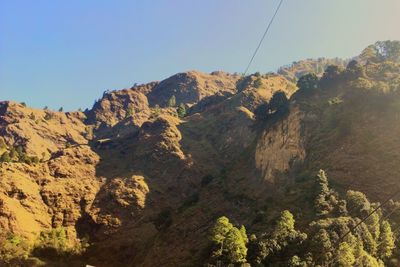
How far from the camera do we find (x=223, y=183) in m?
83.0

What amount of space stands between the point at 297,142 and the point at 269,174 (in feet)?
25.3

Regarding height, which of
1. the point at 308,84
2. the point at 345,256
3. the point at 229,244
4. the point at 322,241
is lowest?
the point at 345,256

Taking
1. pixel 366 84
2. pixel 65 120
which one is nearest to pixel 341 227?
pixel 366 84

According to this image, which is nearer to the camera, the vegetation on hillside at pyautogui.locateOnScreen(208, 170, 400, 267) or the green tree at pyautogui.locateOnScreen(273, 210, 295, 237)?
the vegetation on hillside at pyautogui.locateOnScreen(208, 170, 400, 267)

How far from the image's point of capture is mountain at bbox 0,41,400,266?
55562 mm

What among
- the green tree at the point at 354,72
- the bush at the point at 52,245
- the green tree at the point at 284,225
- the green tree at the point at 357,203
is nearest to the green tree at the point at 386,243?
the green tree at the point at 357,203

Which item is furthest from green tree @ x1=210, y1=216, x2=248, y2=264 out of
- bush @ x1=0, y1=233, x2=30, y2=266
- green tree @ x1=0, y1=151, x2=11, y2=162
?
green tree @ x1=0, y1=151, x2=11, y2=162

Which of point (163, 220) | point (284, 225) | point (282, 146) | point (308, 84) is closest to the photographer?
point (284, 225)

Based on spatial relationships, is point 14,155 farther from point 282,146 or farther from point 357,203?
point 357,203

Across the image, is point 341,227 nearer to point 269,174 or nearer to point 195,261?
point 195,261

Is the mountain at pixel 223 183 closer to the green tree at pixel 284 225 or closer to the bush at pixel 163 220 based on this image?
the green tree at pixel 284 225

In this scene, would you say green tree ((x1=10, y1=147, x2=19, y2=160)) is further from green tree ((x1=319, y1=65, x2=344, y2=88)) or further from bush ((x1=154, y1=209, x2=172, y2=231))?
green tree ((x1=319, y1=65, x2=344, y2=88))

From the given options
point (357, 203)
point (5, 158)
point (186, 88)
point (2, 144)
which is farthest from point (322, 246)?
point (186, 88)

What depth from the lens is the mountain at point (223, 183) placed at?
5556 centimetres
